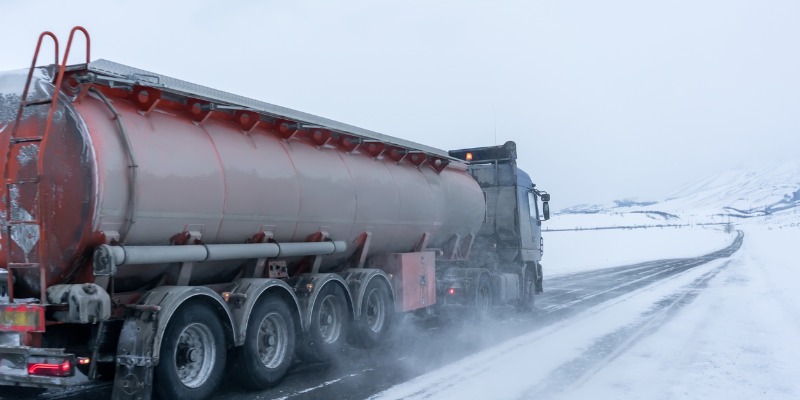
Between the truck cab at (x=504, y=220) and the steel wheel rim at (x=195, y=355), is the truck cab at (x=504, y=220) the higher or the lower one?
the higher one

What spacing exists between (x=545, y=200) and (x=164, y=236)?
11.4 meters

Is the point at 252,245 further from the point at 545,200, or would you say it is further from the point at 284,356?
the point at 545,200

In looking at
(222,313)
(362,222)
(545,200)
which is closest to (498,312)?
(545,200)

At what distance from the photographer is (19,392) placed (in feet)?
21.4

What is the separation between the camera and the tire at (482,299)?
12.5 meters

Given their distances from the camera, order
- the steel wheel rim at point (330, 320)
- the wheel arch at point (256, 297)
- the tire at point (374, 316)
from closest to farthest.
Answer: the wheel arch at point (256, 297) → the steel wheel rim at point (330, 320) → the tire at point (374, 316)

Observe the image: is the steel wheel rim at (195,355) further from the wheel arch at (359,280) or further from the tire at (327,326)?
the wheel arch at (359,280)

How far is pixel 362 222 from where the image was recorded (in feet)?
30.1

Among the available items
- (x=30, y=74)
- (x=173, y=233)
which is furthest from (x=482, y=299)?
(x=30, y=74)

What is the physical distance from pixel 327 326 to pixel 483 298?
514 cm

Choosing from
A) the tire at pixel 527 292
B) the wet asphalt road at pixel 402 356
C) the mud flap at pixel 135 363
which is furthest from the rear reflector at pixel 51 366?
the tire at pixel 527 292

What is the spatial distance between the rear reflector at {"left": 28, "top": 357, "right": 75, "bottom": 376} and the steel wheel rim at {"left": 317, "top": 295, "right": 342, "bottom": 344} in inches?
139

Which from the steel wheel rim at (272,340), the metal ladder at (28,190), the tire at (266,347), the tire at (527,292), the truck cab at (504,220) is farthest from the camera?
the tire at (527,292)

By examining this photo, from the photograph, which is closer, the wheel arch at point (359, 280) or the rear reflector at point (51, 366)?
the rear reflector at point (51, 366)
